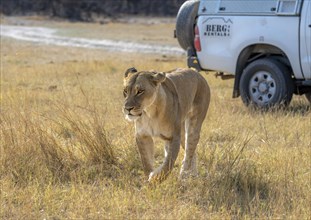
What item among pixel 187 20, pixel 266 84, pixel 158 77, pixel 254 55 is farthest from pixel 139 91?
pixel 187 20

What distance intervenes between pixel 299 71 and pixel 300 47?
0.38 meters

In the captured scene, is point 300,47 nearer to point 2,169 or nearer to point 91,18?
point 2,169

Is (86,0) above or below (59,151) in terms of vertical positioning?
below

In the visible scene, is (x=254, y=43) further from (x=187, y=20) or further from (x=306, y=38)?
(x=187, y=20)

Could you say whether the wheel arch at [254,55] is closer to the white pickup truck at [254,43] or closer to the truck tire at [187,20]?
the white pickup truck at [254,43]

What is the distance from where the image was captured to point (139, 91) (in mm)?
5617

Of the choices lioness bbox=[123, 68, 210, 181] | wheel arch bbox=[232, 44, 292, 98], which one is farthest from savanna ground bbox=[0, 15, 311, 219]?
wheel arch bbox=[232, 44, 292, 98]

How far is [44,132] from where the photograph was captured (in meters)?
6.86

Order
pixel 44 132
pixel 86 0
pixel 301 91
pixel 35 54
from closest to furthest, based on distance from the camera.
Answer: pixel 44 132, pixel 301 91, pixel 35 54, pixel 86 0

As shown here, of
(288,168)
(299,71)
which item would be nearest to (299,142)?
(288,168)

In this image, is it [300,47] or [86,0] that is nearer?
[300,47]

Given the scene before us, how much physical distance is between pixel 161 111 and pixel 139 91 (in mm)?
347

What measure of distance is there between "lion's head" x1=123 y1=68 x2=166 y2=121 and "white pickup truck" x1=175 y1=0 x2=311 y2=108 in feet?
16.1

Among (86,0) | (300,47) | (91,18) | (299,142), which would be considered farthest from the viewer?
(86,0)
